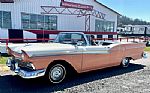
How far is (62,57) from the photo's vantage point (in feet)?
19.0

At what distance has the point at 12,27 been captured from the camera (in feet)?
57.4

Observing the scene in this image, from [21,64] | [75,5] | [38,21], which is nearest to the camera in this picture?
[21,64]

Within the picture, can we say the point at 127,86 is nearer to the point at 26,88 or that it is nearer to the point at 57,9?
the point at 26,88

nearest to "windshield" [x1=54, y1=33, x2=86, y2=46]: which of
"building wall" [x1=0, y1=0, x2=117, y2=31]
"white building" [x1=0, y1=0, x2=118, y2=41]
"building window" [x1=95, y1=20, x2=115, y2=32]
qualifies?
"white building" [x1=0, y1=0, x2=118, y2=41]

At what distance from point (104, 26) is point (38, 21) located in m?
10.3

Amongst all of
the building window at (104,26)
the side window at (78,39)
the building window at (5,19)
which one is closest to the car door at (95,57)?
the side window at (78,39)

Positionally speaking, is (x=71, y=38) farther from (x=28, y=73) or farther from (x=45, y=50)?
(x=28, y=73)

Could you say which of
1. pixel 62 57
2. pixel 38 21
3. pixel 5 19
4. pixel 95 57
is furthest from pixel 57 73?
pixel 38 21

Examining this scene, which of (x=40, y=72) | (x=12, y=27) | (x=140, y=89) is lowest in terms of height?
(x=140, y=89)

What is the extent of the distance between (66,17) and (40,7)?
3.40 metres

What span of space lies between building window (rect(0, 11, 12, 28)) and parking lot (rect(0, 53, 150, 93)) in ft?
36.0

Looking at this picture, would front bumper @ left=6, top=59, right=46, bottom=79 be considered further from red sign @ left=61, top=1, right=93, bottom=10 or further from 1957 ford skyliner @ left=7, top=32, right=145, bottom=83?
red sign @ left=61, top=1, right=93, bottom=10

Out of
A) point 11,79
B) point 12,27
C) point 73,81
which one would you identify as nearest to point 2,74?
point 11,79

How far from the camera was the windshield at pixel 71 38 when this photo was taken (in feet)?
22.0
